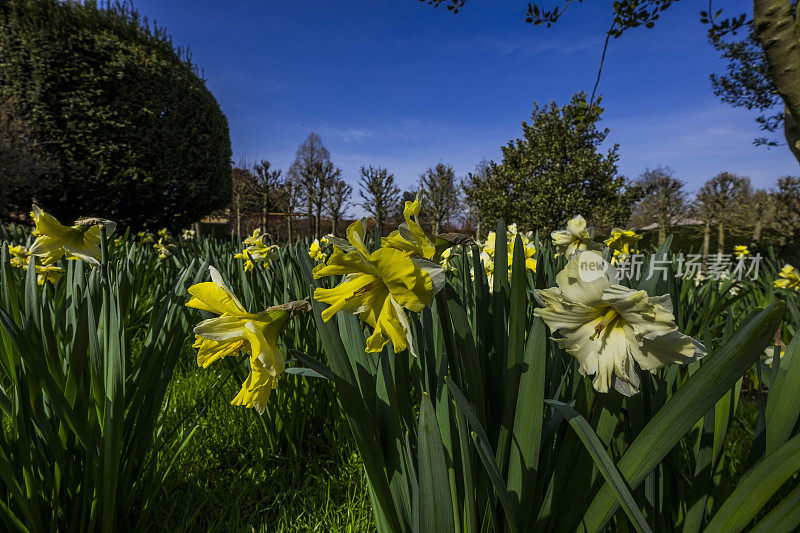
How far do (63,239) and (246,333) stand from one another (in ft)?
3.52

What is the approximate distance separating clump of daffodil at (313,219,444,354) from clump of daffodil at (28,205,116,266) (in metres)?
1.03

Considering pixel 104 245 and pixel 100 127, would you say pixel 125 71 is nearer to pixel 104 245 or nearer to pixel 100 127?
pixel 100 127

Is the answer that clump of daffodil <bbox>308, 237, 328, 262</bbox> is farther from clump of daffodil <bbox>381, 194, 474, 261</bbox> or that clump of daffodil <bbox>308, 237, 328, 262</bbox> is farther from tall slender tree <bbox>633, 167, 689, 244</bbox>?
tall slender tree <bbox>633, 167, 689, 244</bbox>

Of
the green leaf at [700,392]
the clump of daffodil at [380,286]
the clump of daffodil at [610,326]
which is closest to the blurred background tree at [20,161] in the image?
the clump of daffodil at [380,286]

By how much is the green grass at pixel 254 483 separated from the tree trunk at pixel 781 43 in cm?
272

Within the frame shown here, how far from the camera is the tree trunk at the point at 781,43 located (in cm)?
195

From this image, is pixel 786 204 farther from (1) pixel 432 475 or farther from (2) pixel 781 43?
(1) pixel 432 475

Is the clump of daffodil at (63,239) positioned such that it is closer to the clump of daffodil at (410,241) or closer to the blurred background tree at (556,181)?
the clump of daffodil at (410,241)

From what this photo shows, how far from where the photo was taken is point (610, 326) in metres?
0.63

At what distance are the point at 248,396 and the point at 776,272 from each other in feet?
16.4

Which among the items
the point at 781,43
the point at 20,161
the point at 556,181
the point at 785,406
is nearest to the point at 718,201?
the point at 556,181

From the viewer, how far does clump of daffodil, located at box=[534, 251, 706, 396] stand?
1.79 ft

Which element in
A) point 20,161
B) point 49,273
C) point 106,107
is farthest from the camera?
point 106,107

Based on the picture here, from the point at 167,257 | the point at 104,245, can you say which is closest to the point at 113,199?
the point at 167,257
